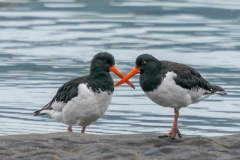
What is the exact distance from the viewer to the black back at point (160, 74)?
398 inches

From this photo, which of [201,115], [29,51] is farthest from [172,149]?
[29,51]

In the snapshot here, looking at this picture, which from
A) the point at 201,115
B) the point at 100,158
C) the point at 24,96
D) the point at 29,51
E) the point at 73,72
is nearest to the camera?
the point at 100,158

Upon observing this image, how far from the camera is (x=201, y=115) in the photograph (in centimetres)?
1492

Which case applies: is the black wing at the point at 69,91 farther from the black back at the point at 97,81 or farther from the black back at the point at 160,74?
the black back at the point at 160,74

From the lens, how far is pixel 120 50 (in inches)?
877

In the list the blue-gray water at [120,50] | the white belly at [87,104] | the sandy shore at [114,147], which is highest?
the white belly at [87,104]

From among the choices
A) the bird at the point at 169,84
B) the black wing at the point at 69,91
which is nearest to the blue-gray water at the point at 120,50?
the black wing at the point at 69,91

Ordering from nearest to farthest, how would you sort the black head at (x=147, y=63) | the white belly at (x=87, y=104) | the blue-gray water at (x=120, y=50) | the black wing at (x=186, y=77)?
the black wing at (x=186, y=77) → the black head at (x=147, y=63) → the white belly at (x=87, y=104) → the blue-gray water at (x=120, y=50)

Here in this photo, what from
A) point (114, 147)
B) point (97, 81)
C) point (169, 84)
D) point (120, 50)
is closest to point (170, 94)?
point (169, 84)

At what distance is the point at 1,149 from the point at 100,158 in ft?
3.86

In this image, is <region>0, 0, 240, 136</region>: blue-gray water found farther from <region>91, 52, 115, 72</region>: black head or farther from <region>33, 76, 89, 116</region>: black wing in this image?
<region>91, 52, 115, 72</region>: black head

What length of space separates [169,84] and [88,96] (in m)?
1.12

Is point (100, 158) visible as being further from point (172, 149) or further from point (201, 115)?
point (201, 115)

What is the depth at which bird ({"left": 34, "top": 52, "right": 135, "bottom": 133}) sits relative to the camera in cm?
1047
